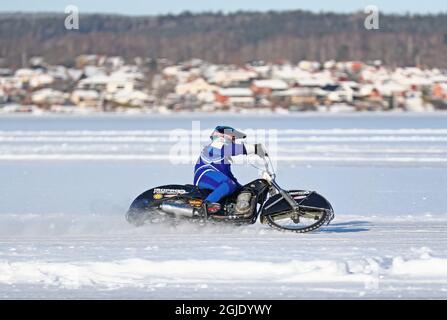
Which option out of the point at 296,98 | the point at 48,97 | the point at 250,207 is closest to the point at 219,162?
the point at 250,207

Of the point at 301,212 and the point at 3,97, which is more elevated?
the point at 3,97

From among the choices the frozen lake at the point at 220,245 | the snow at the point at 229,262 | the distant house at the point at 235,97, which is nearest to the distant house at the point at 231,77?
the distant house at the point at 235,97

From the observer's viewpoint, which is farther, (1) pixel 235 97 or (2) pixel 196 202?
(1) pixel 235 97

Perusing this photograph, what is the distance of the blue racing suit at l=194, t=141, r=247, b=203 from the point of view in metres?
11.6

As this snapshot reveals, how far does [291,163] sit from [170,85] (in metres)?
92.2

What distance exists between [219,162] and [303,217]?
1218 millimetres

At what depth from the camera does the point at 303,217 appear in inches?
448

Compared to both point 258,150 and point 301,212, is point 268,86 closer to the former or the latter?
point 258,150

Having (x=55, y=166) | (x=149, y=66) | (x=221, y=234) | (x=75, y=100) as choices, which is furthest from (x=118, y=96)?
(x=221, y=234)

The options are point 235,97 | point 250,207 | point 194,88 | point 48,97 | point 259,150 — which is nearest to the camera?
point 259,150

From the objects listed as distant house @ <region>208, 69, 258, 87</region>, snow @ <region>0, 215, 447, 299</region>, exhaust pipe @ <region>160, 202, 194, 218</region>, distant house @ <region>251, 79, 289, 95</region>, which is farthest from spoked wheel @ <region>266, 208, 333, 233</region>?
distant house @ <region>208, 69, 258, 87</region>

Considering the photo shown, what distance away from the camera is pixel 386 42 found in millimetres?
125812

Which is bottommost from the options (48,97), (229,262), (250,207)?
(229,262)
